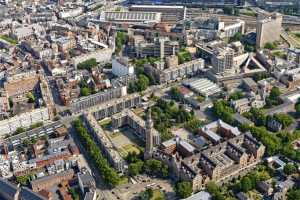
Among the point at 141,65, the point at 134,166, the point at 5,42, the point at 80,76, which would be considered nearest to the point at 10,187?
the point at 134,166

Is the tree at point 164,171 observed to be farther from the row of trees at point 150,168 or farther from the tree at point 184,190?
the tree at point 184,190

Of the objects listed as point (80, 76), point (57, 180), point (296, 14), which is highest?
point (296, 14)

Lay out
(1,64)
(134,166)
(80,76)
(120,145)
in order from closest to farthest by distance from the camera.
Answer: (134,166) → (120,145) → (80,76) → (1,64)

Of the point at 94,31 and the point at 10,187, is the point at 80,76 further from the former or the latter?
the point at 10,187

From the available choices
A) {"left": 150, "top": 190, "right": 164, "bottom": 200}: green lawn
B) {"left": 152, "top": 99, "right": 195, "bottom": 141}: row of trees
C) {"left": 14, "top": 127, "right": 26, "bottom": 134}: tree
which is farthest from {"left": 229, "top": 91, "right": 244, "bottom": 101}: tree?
{"left": 14, "top": 127, "right": 26, "bottom": 134}: tree

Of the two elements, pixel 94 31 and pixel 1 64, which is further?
pixel 94 31

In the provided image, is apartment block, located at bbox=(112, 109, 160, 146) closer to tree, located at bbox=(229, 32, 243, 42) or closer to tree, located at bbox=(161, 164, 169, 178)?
tree, located at bbox=(161, 164, 169, 178)

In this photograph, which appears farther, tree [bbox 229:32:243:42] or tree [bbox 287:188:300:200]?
tree [bbox 229:32:243:42]
